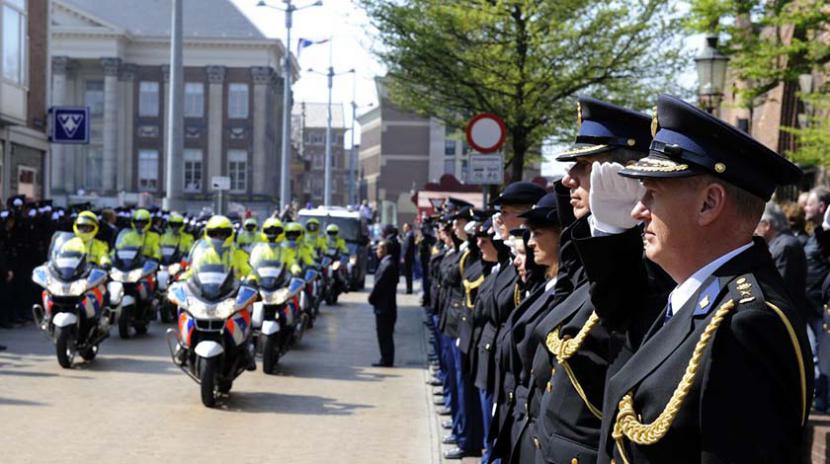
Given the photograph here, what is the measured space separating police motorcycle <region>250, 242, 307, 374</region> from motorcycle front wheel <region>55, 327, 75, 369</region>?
86.6 inches

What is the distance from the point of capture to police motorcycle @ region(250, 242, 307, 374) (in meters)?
13.8

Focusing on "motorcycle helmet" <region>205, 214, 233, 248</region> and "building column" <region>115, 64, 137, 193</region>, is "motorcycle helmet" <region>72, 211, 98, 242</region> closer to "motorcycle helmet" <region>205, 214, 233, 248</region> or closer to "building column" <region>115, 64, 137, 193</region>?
"motorcycle helmet" <region>205, 214, 233, 248</region>

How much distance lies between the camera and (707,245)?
2701mm

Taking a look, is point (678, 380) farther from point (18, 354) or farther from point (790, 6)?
point (18, 354)

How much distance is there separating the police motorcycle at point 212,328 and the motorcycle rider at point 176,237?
8.61 metres

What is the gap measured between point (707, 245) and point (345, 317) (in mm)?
20286

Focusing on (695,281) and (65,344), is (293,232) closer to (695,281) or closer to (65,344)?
(65,344)

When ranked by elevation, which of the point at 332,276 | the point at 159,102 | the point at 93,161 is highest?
the point at 159,102

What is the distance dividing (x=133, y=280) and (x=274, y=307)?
3731 millimetres

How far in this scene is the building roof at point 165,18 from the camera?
7419cm

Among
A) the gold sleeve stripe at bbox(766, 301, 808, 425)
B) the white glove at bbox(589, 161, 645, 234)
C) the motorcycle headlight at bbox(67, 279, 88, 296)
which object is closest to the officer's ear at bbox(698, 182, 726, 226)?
the gold sleeve stripe at bbox(766, 301, 808, 425)

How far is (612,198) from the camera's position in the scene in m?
3.40

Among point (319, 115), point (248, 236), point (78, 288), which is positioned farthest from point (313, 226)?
point (319, 115)

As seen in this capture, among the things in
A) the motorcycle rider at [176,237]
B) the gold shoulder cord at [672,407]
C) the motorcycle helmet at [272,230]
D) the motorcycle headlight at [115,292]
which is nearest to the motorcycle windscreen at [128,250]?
the motorcycle headlight at [115,292]
